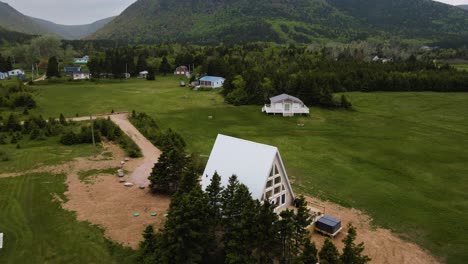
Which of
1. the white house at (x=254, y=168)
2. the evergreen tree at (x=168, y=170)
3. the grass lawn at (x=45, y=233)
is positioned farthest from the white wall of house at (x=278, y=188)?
the grass lawn at (x=45, y=233)

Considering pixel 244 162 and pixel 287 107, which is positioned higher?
pixel 287 107

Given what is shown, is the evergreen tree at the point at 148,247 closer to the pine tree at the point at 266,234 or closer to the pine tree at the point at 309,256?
the pine tree at the point at 266,234

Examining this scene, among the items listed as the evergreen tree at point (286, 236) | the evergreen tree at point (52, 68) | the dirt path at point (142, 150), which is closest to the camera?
the evergreen tree at point (286, 236)

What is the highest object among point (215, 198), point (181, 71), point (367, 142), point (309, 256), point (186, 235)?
point (181, 71)

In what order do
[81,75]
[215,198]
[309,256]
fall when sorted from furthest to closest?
[81,75] → [215,198] → [309,256]

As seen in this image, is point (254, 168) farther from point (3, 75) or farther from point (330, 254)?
point (3, 75)

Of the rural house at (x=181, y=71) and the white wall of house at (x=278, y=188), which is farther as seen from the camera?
the rural house at (x=181, y=71)

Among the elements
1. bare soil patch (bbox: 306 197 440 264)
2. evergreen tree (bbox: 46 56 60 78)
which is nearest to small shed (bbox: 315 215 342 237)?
bare soil patch (bbox: 306 197 440 264)

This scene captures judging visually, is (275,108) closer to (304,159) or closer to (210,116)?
(210,116)

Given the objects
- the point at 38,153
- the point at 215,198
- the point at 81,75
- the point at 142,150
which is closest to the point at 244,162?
the point at 215,198
